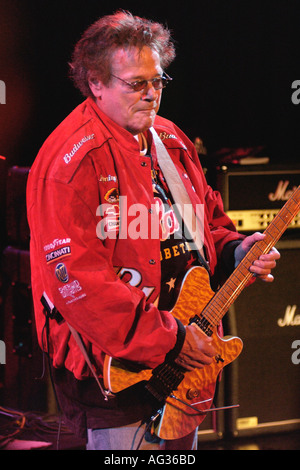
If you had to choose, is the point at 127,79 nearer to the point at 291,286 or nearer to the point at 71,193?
the point at 71,193

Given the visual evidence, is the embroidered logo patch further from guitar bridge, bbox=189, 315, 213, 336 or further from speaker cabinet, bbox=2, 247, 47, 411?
speaker cabinet, bbox=2, 247, 47, 411

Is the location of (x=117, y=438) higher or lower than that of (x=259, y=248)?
lower

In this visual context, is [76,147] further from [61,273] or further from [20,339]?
[20,339]

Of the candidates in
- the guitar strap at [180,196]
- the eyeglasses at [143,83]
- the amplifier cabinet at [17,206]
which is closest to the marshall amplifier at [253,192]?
the amplifier cabinet at [17,206]

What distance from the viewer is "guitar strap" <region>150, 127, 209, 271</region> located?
2.02 meters

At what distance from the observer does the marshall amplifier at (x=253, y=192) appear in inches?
127

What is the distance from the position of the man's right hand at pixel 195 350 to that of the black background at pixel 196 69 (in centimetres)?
216

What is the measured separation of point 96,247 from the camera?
5.59 ft

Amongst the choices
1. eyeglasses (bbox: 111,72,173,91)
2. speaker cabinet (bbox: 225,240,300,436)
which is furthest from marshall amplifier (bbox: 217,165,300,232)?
eyeglasses (bbox: 111,72,173,91)

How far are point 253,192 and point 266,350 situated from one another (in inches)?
35.6

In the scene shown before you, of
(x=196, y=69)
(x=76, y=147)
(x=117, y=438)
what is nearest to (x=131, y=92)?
(x=76, y=147)

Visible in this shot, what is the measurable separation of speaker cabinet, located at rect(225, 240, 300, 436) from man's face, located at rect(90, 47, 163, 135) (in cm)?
167

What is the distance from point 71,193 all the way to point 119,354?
1.59 feet

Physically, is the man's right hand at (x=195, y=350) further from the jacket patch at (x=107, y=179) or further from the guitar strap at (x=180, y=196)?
the jacket patch at (x=107, y=179)
